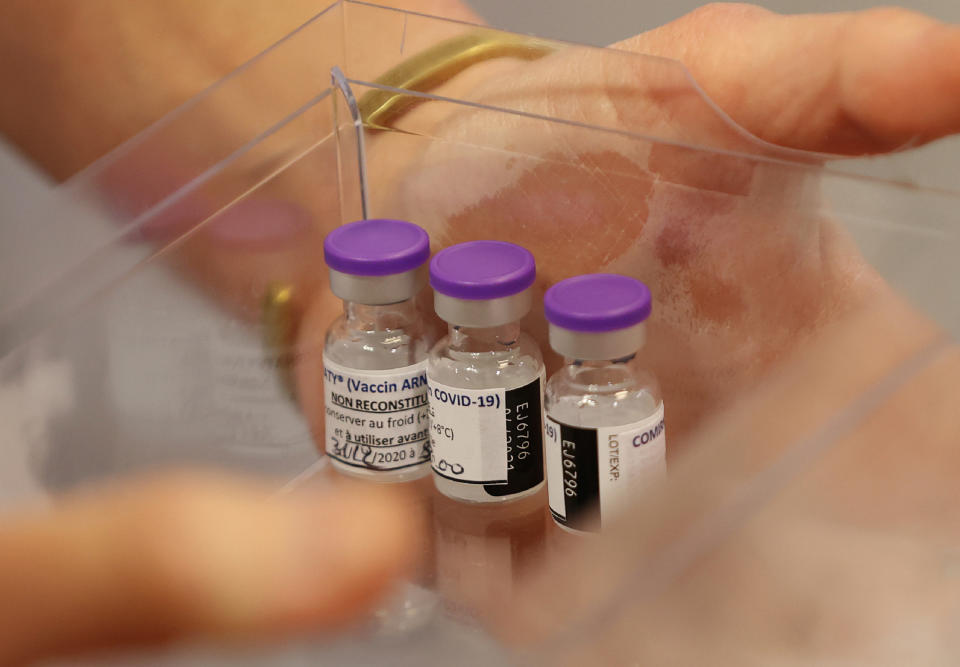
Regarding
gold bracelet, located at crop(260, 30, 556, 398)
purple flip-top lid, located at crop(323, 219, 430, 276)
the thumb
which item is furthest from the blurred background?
the thumb

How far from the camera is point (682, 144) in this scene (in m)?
0.67

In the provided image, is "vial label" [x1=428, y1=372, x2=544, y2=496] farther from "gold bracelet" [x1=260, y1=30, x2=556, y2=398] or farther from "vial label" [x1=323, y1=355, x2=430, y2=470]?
"gold bracelet" [x1=260, y1=30, x2=556, y2=398]

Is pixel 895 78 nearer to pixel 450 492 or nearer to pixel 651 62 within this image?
pixel 651 62

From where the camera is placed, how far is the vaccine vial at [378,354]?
0.70 m

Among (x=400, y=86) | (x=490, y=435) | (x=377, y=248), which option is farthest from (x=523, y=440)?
(x=400, y=86)

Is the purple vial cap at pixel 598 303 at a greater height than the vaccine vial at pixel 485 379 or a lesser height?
greater

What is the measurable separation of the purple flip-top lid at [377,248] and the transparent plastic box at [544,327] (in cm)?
5

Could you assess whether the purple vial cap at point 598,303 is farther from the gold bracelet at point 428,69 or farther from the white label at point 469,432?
the gold bracelet at point 428,69

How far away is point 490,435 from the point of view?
0.68 metres

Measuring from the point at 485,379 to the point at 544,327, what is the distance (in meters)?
0.06

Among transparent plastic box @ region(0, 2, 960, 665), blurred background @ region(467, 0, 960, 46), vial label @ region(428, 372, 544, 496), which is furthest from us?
blurred background @ region(467, 0, 960, 46)

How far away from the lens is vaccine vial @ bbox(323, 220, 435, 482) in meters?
0.70

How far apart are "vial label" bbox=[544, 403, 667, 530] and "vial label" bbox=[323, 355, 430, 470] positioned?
0.09m

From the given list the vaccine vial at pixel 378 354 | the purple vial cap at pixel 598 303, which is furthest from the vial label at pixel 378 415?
the purple vial cap at pixel 598 303
